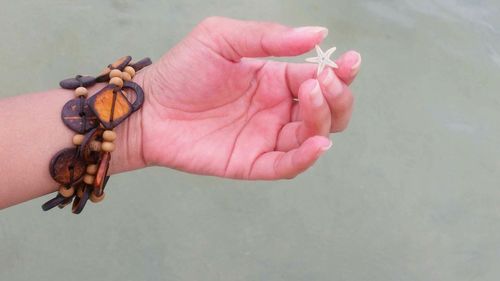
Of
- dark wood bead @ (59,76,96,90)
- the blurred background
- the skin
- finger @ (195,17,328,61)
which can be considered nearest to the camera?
finger @ (195,17,328,61)

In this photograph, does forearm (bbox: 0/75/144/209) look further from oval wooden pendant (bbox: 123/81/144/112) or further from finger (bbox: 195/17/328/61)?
finger (bbox: 195/17/328/61)

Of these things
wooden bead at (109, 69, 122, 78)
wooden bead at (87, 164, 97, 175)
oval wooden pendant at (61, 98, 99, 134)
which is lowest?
wooden bead at (87, 164, 97, 175)

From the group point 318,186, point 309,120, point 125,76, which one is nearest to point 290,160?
point 309,120

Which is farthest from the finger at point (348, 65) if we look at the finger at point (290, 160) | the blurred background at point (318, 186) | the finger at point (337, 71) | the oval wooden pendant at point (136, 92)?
the blurred background at point (318, 186)

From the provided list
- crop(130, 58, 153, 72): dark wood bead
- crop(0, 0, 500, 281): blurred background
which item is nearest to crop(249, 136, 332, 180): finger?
crop(130, 58, 153, 72): dark wood bead

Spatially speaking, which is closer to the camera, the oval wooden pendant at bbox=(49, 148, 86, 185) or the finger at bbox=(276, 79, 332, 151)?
the finger at bbox=(276, 79, 332, 151)

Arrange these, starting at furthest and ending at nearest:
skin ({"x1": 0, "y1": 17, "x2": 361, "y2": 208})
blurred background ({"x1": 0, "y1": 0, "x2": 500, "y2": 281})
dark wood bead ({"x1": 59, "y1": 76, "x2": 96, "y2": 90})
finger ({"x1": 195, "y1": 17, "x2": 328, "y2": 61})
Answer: blurred background ({"x1": 0, "y1": 0, "x2": 500, "y2": 281}) < dark wood bead ({"x1": 59, "y1": 76, "x2": 96, "y2": 90}) < skin ({"x1": 0, "y1": 17, "x2": 361, "y2": 208}) < finger ({"x1": 195, "y1": 17, "x2": 328, "y2": 61})
